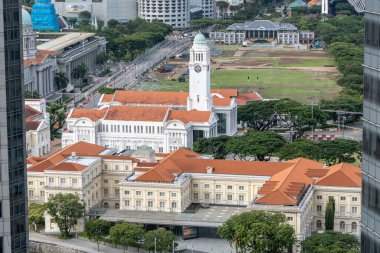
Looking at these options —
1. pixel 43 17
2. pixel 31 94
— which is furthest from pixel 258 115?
pixel 43 17

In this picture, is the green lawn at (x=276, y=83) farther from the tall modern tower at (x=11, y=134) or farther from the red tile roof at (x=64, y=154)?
the tall modern tower at (x=11, y=134)

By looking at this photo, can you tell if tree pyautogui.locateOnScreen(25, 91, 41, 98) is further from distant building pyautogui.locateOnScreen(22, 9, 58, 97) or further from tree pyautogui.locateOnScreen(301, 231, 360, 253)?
tree pyautogui.locateOnScreen(301, 231, 360, 253)

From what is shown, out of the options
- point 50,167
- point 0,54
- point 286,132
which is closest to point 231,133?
point 286,132

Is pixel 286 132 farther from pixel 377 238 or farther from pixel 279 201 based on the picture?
pixel 377 238

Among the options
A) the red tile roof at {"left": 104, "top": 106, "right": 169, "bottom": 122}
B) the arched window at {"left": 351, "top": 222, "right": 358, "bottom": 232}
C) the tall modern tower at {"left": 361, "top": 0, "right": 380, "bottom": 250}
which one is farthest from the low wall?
the tall modern tower at {"left": 361, "top": 0, "right": 380, "bottom": 250}

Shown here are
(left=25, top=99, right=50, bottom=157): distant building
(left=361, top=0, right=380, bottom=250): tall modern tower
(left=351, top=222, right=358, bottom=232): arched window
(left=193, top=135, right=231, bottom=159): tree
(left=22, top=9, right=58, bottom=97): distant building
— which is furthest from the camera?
(left=22, top=9, right=58, bottom=97): distant building

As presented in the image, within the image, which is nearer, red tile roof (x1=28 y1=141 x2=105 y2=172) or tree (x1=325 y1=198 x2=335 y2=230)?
tree (x1=325 y1=198 x2=335 y2=230)
